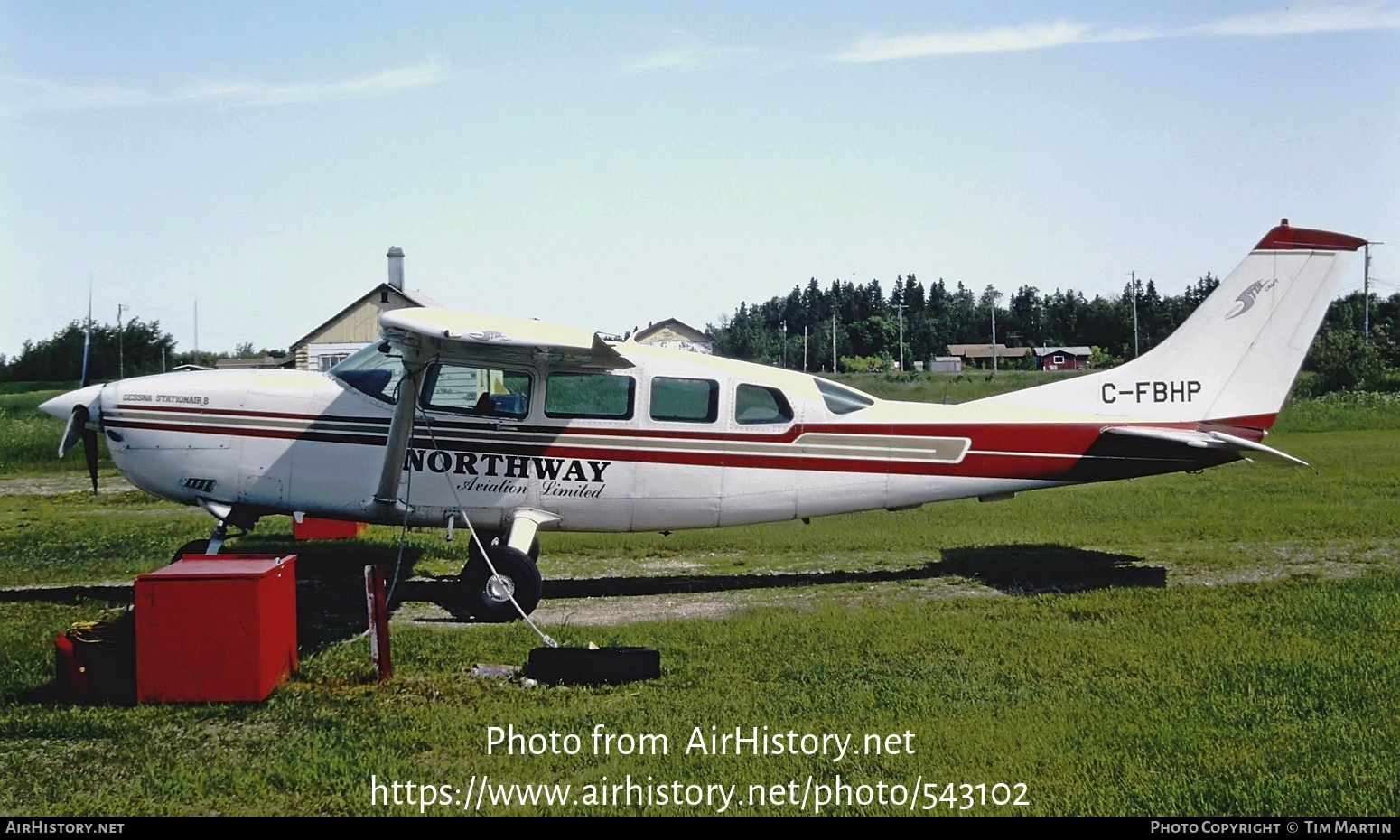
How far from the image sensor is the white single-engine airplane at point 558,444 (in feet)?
31.1

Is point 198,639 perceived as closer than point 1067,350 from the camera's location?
Yes

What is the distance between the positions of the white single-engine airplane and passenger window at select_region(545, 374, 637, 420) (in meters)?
0.02

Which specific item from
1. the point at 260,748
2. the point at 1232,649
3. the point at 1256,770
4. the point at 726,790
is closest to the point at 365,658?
the point at 260,748

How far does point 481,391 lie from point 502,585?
5.98 ft

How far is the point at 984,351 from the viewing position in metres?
113

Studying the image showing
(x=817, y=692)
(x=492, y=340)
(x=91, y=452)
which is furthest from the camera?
(x=91, y=452)

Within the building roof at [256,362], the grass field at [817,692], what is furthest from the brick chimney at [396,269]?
the grass field at [817,692]

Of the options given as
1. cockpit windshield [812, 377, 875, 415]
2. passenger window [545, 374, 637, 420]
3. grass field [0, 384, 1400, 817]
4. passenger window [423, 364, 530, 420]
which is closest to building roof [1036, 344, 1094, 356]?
grass field [0, 384, 1400, 817]

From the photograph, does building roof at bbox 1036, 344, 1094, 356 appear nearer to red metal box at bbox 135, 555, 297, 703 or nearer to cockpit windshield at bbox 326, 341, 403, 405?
cockpit windshield at bbox 326, 341, 403, 405

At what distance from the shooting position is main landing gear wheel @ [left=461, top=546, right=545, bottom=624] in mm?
8977

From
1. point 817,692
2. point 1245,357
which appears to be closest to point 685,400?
point 817,692

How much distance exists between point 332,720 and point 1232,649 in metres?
6.07

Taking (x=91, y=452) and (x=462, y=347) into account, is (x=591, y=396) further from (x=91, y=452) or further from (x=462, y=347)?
(x=91, y=452)

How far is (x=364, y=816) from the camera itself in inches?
187
